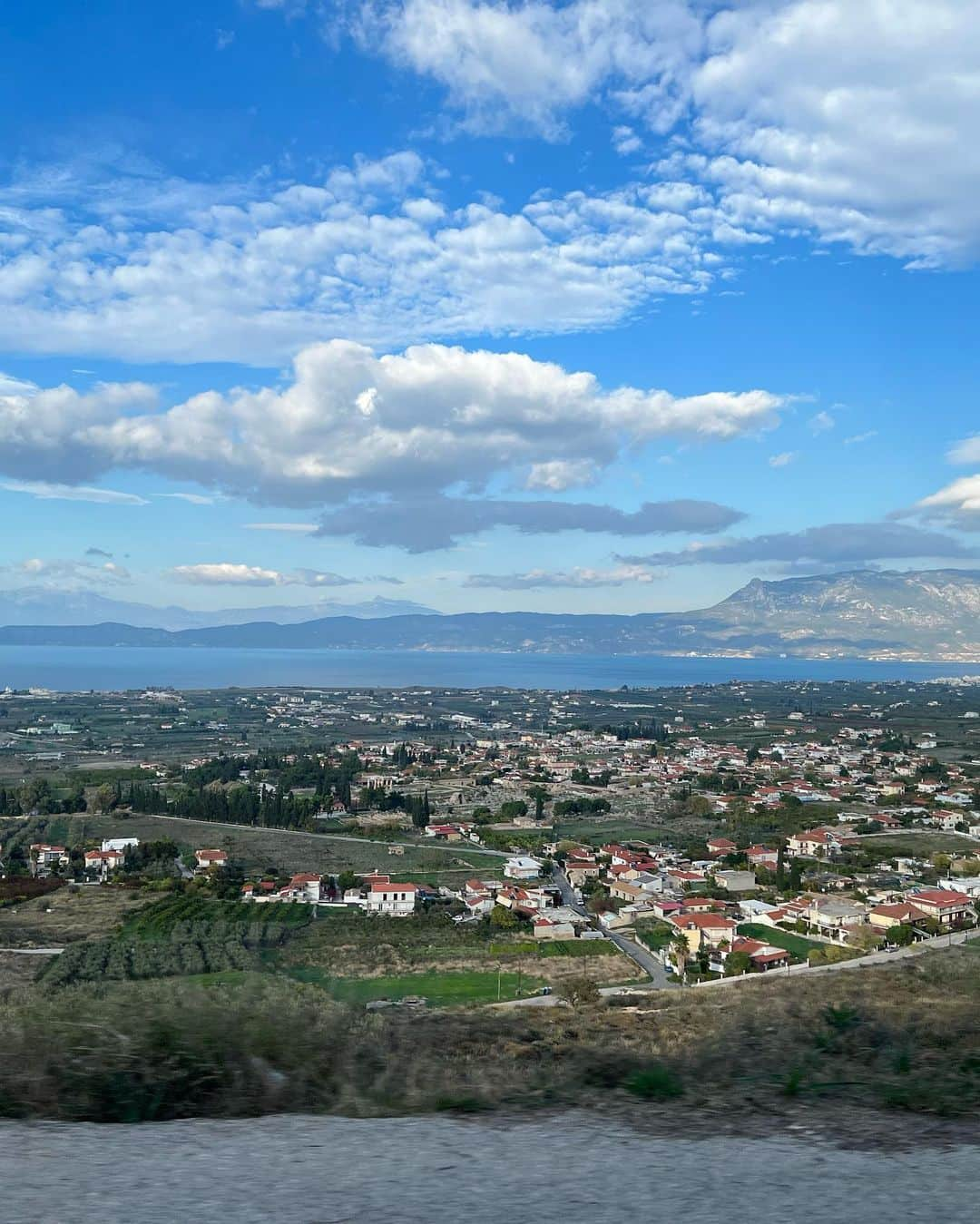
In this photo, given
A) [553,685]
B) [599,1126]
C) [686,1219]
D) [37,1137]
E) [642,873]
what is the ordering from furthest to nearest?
[553,685]
[642,873]
[599,1126]
[37,1137]
[686,1219]

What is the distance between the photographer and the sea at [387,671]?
354 feet

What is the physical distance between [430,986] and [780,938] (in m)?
7.79

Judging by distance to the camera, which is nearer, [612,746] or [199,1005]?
[199,1005]

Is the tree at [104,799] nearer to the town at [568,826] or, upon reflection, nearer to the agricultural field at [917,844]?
the town at [568,826]

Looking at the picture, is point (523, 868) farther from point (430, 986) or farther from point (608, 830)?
point (430, 986)

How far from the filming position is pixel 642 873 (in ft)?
72.7

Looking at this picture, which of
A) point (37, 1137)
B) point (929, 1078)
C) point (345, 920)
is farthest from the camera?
point (345, 920)

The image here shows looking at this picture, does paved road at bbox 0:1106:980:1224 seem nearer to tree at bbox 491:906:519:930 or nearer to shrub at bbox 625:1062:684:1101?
shrub at bbox 625:1062:684:1101

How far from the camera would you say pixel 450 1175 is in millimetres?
2725

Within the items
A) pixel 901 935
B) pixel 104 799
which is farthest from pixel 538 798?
pixel 901 935

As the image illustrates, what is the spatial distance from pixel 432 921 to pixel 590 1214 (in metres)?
14.6

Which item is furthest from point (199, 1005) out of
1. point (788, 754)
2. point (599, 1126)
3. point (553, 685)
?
point (553, 685)

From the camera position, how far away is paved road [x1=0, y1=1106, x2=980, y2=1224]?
96.4 inches

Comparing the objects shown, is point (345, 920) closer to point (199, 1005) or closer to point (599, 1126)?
point (199, 1005)
